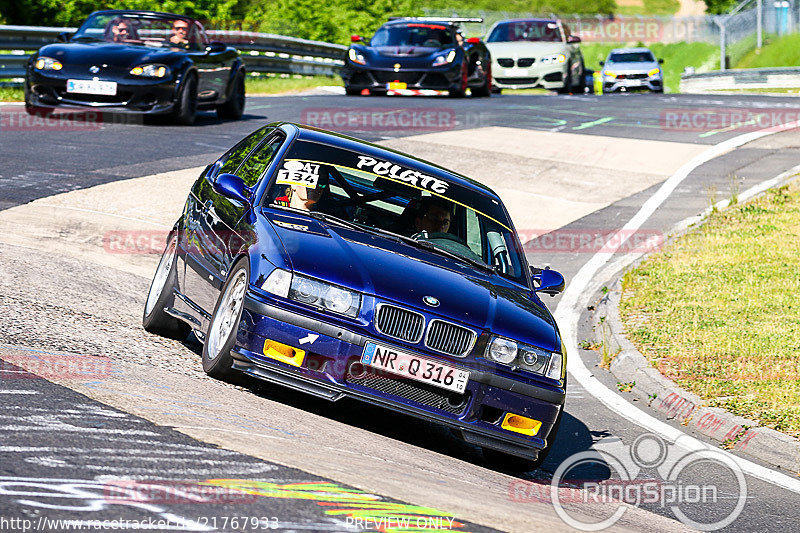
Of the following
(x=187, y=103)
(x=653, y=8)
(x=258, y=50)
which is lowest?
(x=653, y=8)

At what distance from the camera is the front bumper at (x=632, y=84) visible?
131 feet

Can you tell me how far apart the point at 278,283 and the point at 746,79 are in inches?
1337

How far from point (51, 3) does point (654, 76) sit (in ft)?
98.2

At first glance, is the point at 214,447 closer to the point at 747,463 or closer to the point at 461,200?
the point at 461,200

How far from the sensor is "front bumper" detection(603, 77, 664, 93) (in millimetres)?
39781

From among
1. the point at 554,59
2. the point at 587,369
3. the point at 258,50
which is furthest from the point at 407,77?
the point at 587,369

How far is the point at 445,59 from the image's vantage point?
80.7ft

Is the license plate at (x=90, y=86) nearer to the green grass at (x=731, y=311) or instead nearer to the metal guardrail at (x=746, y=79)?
the green grass at (x=731, y=311)

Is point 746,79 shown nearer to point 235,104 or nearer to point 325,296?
point 235,104

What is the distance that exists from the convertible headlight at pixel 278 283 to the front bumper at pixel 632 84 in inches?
1385
